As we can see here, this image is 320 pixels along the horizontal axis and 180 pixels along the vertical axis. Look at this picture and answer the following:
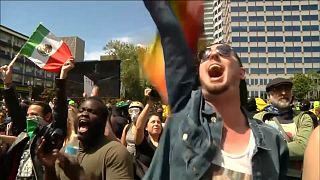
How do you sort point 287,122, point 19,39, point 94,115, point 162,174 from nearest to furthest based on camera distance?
1. point 162,174
2. point 94,115
3. point 287,122
4. point 19,39

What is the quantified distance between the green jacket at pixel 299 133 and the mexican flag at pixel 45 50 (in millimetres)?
3094

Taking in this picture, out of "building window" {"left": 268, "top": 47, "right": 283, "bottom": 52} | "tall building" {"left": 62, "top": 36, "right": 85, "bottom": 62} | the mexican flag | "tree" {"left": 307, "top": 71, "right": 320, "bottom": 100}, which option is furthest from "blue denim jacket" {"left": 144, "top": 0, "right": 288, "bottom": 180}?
"building window" {"left": 268, "top": 47, "right": 283, "bottom": 52}

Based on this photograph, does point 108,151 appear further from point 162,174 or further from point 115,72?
point 115,72

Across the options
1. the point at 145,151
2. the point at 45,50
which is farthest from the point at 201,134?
the point at 45,50

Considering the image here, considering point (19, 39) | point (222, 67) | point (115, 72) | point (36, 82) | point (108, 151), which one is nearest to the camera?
point (222, 67)

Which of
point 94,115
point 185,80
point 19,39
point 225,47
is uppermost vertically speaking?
point 19,39

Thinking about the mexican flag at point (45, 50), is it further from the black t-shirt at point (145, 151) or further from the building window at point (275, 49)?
the building window at point (275, 49)

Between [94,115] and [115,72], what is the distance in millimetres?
4742

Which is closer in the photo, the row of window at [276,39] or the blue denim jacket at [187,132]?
the blue denim jacket at [187,132]

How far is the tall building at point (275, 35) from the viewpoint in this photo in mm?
87562

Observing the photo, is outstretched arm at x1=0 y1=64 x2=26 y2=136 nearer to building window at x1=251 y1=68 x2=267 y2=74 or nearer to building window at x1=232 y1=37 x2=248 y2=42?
building window at x1=232 y1=37 x2=248 y2=42

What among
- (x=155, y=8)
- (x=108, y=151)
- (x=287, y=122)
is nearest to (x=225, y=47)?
(x=155, y=8)

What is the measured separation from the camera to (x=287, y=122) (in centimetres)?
375

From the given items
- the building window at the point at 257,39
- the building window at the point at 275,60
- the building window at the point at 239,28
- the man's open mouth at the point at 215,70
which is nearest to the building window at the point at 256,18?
the building window at the point at 239,28
